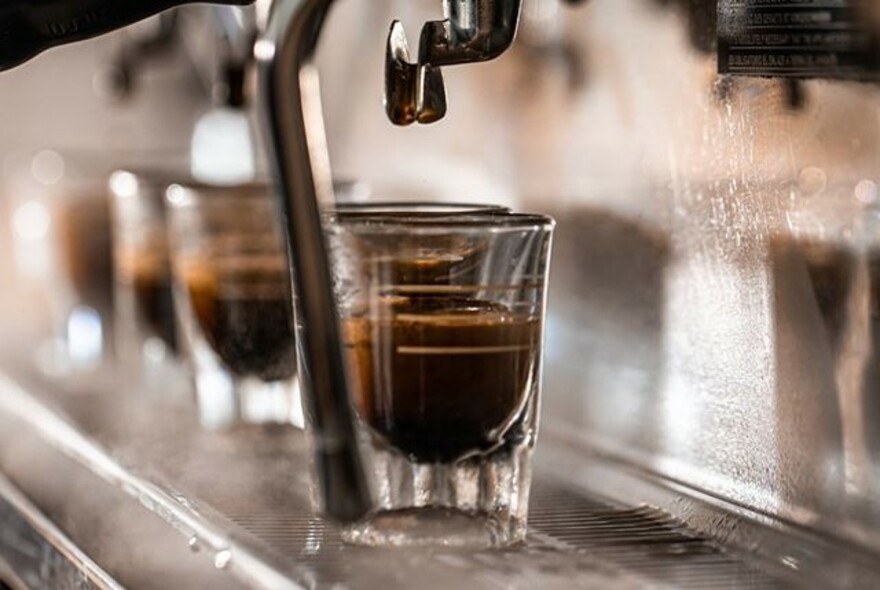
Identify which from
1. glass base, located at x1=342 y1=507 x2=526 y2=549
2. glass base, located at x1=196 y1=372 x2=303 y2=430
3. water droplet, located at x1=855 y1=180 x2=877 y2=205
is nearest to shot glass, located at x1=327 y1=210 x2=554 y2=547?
glass base, located at x1=342 y1=507 x2=526 y2=549

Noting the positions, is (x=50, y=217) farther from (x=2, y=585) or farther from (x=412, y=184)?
(x=2, y=585)

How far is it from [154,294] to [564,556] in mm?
573

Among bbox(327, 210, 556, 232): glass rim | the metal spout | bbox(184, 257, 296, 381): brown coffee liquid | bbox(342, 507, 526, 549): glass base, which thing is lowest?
bbox(342, 507, 526, 549): glass base

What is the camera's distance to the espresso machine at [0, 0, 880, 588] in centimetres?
55

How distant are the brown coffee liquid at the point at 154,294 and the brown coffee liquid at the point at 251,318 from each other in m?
0.18

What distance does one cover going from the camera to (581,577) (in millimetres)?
554

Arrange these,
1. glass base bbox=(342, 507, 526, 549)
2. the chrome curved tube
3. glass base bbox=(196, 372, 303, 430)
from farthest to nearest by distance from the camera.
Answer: glass base bbox=(196, 372, 303, 430)
glass base bbox=(342, 507, 526, 549)
the chrome curved tube

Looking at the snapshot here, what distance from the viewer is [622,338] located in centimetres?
76

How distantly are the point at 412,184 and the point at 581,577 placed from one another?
19.9 inches

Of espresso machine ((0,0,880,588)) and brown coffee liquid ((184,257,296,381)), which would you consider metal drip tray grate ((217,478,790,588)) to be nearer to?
espresso machine ((0,0,880,588))

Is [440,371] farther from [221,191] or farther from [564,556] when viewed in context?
[221,191]

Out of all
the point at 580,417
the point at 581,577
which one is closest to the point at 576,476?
the point at 580,417

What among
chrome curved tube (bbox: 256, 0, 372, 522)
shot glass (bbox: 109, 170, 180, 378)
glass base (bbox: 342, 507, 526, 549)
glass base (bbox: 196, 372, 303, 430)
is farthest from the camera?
shot glass (bbox: 109, 170, 180, 378)

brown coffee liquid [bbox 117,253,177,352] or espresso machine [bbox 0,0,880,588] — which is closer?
espresso machine [bbox 0,0,880,588]
